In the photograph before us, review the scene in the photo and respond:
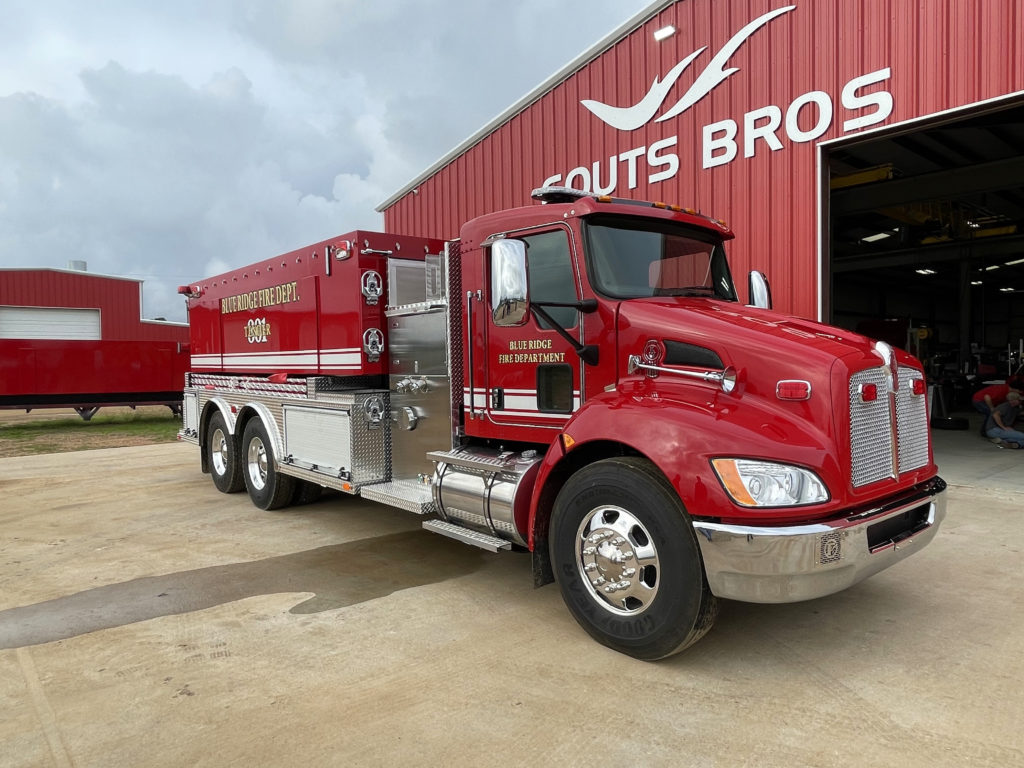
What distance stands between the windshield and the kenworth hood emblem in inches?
174

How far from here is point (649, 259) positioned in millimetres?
4062

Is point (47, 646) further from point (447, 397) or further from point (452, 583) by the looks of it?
point (447, 397)

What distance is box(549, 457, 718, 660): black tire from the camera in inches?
121

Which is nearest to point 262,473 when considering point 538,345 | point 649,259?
point 538,345

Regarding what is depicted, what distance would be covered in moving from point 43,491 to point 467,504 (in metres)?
6.59

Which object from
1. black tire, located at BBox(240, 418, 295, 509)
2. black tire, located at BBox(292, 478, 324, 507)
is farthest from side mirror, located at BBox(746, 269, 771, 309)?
black tire, located at BBox(292, 478, 324, 507)

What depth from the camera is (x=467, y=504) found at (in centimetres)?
432

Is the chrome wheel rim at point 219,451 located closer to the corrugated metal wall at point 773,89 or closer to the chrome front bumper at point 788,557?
the corrugated metal wall at point 773,89

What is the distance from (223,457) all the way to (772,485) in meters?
6.54

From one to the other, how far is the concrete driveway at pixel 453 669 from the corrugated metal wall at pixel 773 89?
3.84 meters

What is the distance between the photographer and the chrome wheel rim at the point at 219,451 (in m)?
7.70

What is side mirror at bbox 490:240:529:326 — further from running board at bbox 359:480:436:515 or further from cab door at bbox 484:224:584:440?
running board at bbox 359:480:436:515

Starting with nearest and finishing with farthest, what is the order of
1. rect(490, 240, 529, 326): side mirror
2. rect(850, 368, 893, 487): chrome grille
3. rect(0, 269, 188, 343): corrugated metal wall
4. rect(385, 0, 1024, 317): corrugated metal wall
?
rect(850, 368, 893, 487): chrome grille → rect(490, 240, 529, 326): side mirror → rect(385, 0, 1024, 317): corrugated metal wall → rect(0, 269, 188, 343): corrugated metal wall

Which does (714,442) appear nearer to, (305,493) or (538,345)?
(538,345)
